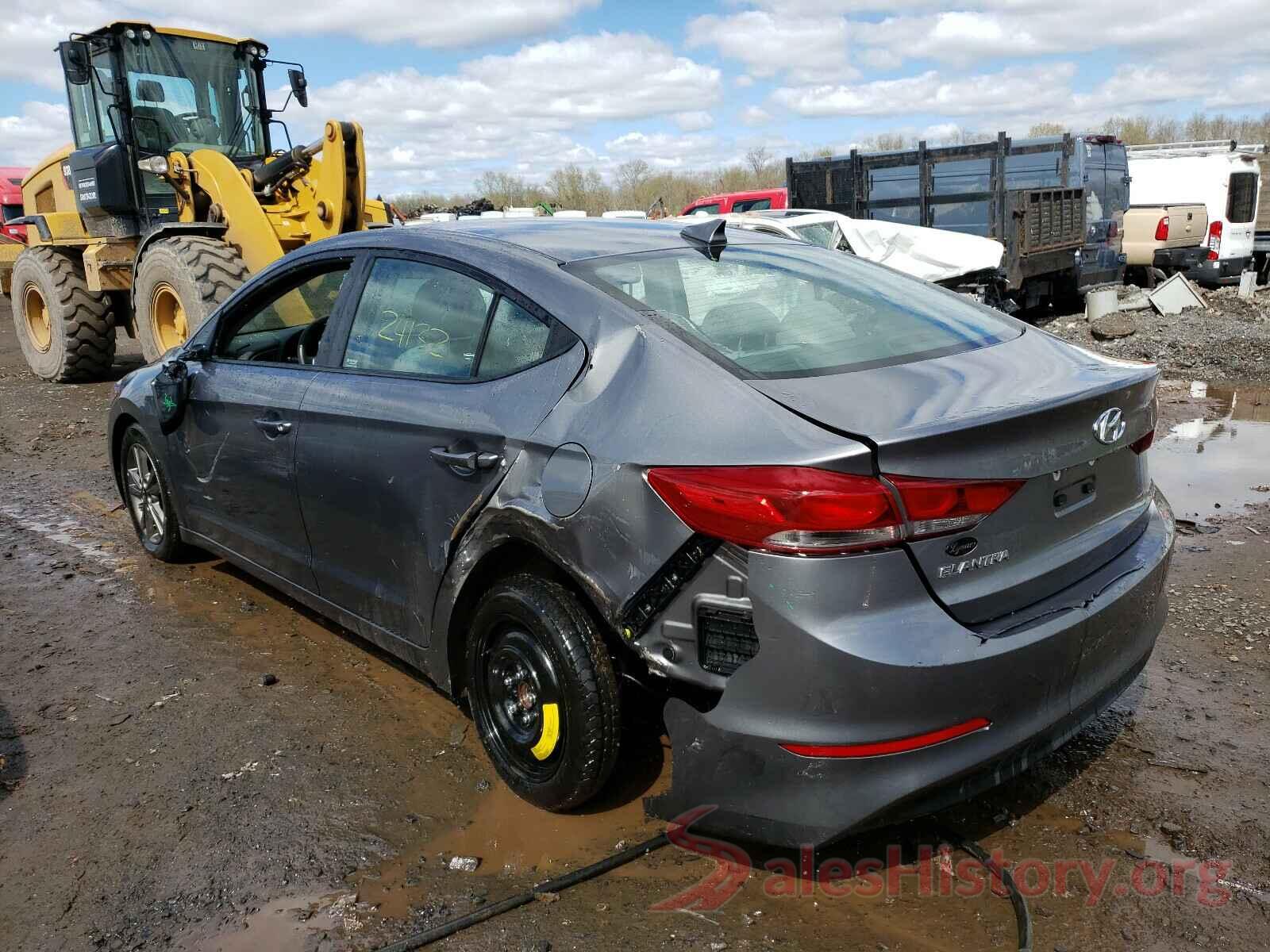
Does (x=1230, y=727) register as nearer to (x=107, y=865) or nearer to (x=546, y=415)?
(x=546, y=415)

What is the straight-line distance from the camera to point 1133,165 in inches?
693

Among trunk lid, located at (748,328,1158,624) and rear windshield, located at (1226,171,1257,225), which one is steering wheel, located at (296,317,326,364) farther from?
rear windshield, located at (1226,171,1257,225)

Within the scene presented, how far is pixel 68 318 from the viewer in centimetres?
1077

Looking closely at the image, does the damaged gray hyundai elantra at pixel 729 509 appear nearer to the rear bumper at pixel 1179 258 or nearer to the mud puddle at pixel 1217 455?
the mud puddle at pixel 1217 455

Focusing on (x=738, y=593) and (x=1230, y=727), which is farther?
(x=1230, y=727)

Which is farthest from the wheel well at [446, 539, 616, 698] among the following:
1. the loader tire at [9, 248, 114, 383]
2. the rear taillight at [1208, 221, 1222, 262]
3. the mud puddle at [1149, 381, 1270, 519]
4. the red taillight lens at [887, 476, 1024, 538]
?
the rear taillight at [1208, 221, 1222, 262]

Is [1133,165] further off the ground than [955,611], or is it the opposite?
[1133,165]

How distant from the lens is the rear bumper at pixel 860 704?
224 centimetres

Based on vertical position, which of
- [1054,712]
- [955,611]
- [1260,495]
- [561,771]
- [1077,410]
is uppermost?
[1077,410]

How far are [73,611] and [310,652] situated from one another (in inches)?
52.5

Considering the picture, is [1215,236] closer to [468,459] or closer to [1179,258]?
[1179,258]

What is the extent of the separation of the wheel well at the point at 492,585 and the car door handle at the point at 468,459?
23 centimetres

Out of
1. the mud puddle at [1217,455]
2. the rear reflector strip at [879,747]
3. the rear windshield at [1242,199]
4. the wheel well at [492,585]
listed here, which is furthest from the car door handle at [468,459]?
the rear windshield at [1242,199]

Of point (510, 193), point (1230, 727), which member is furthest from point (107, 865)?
point (510, 193)
